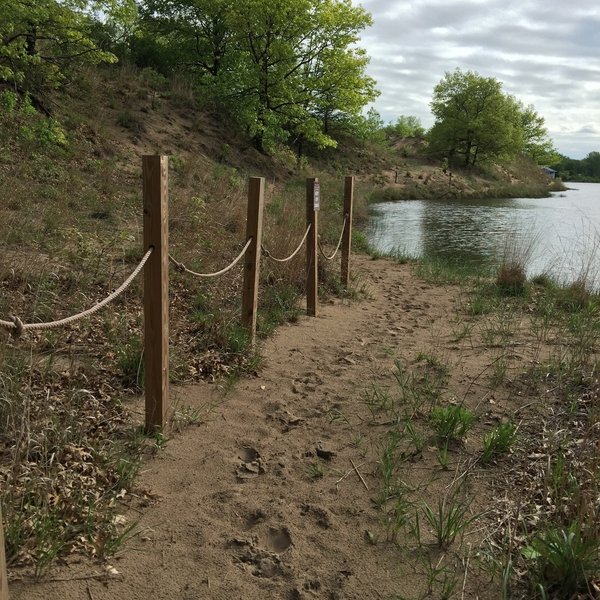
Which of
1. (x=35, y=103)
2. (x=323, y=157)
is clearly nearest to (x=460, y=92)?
(x=323, y=157)

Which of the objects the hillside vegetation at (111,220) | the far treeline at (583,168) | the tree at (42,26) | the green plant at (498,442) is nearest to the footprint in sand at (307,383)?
the hillside vegetation at (111,220)

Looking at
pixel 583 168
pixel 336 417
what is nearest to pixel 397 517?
pixel 336 417

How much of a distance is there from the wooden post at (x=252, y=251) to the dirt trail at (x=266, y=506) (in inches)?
18.5

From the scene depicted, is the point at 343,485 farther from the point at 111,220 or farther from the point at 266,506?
the point at 111,220

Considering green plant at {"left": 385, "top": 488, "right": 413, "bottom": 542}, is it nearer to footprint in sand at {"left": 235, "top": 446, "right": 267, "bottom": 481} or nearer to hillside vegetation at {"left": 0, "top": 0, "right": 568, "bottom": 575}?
footprint in sand at {"left": 235, "top": 446, "right": 267, "bottom": 481}

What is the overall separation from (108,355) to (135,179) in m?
9.00

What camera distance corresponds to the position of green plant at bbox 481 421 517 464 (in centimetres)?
329

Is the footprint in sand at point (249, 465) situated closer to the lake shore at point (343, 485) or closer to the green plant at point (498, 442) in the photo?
the lake shore at point (343, 485)

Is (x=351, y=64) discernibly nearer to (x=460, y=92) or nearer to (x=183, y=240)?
(x=183, y=240)

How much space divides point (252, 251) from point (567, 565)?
3506mm

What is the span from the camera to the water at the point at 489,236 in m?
11.8

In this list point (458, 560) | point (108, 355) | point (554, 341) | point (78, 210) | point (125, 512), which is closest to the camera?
point (458, 560)

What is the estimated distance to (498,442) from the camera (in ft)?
11.0

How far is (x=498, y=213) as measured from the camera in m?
26.4
